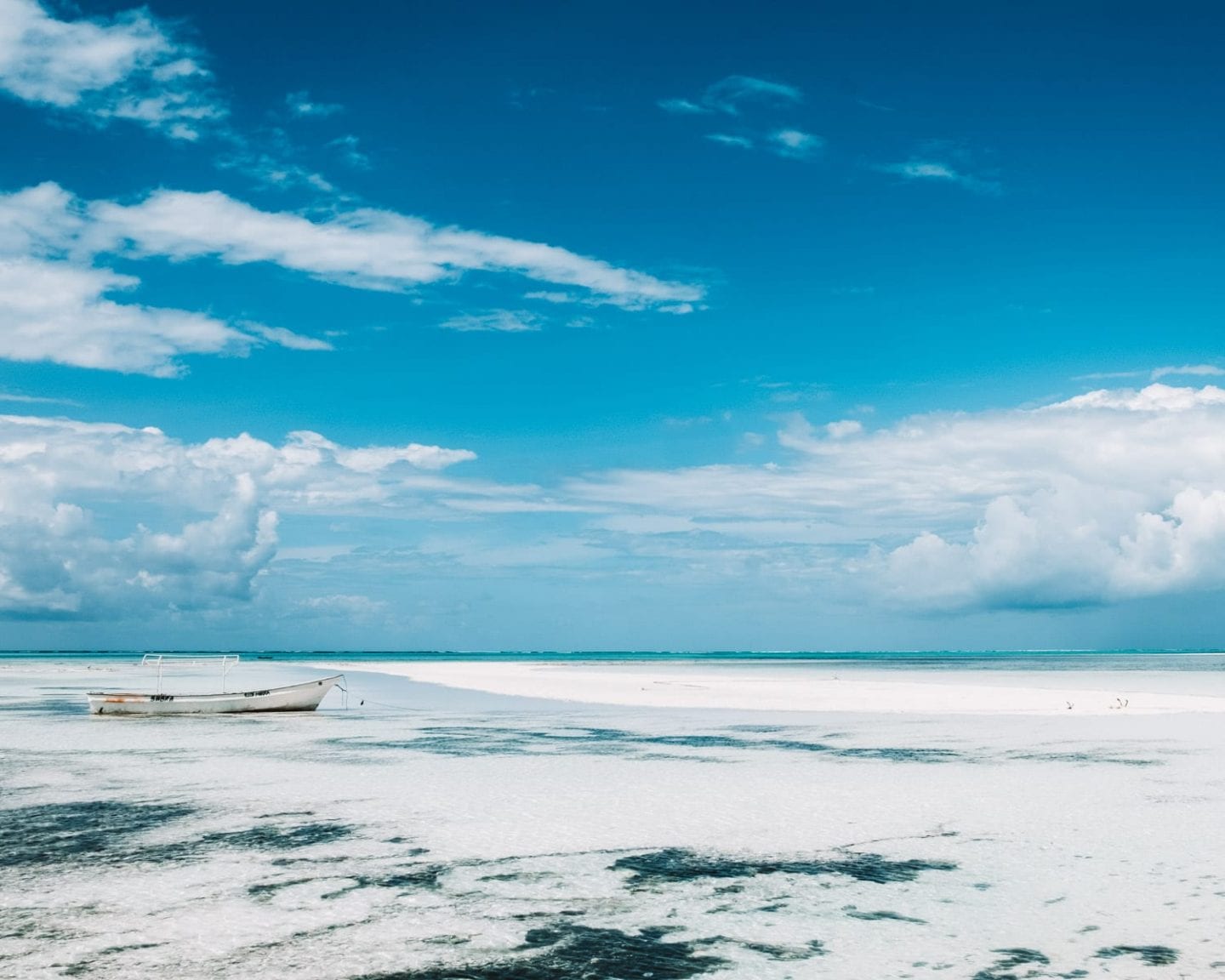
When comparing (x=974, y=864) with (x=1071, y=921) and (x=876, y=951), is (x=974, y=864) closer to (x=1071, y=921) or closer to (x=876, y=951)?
(x=1071, y=921)

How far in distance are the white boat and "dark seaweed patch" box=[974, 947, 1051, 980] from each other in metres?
28.5

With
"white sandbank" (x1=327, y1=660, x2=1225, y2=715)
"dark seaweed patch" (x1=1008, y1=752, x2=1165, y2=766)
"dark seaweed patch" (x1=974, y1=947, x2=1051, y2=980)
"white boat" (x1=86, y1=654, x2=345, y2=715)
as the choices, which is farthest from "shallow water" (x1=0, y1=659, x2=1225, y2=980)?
"white sandbank" (x1=327, y1=660, x2=1225, y2=715)

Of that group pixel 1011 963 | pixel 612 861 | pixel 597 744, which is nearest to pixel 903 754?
pixel 597 744

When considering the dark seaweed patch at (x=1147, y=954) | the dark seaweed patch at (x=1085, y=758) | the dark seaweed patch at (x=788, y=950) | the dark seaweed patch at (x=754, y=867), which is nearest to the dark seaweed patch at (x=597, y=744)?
the dark seaweed patch at (x=1085, y=758)

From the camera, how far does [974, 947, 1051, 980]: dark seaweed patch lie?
8852 millimetres

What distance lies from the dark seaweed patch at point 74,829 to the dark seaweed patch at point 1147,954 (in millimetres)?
11100

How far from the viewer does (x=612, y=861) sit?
519 inches

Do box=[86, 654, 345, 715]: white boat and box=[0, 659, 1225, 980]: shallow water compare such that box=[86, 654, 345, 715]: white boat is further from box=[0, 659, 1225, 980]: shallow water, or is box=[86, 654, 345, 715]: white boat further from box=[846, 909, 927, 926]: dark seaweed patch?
box=[846, 909, 927, 926]: dark seaweed patch

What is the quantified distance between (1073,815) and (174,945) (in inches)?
506

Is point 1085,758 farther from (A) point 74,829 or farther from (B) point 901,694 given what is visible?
(B) point 901,694

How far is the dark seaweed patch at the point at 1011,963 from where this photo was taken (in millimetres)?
8852

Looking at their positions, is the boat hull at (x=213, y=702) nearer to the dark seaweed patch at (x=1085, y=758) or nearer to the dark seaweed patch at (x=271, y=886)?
the dark seaweed patch at (x=1085, y=758)

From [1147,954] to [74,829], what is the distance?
13.6 meters

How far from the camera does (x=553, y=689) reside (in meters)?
59.5
